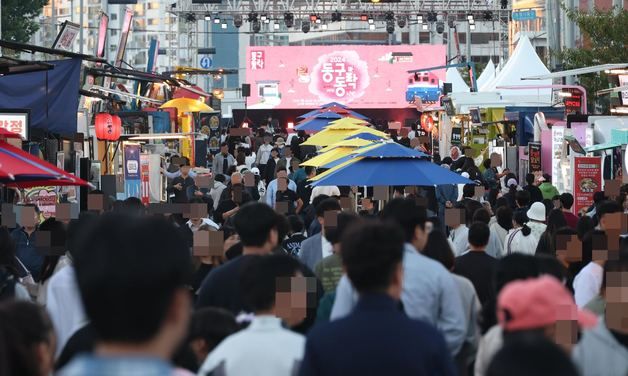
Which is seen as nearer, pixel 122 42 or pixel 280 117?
pixel 122 42

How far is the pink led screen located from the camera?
61.5 meters

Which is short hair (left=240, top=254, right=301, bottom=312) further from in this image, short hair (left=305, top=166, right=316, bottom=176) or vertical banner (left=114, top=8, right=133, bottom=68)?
vertical banner (left=114, top=8, right=133, bottom=68)

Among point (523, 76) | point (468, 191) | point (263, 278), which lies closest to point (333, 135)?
point (468, 191)

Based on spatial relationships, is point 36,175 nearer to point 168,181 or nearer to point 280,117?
point 168,181

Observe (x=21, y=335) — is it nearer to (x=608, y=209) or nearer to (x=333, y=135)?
(x=608, y=209)

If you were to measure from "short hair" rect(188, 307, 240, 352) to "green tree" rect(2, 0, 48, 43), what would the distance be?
1624 inches

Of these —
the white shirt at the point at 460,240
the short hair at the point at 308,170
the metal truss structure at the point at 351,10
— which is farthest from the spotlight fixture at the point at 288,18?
the white shirt at the point at 460,240

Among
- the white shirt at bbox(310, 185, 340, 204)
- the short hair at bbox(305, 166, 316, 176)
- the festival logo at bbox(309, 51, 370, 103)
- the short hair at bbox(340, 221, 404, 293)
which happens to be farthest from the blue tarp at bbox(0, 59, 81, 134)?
the festival logo at bbox(309, 51, 370, 103)

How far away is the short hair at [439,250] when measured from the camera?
8188 mm

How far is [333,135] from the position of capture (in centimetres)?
2556

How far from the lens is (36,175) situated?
31.8 ft

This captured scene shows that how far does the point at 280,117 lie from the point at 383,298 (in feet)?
189

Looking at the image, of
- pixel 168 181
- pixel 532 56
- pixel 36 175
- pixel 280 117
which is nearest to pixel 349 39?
pixel 280 117

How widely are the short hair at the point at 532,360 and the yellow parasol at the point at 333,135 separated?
812 inches
